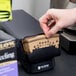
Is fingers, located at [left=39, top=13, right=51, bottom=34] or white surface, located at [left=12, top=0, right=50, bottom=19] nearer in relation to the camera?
fingers, located at [left=39, top=13, right=51, bottom=34]

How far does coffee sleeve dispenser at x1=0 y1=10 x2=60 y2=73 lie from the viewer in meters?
0.56

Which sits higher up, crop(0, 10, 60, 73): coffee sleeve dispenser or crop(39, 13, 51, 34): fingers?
crop(39, 13, 51, 34): fingers

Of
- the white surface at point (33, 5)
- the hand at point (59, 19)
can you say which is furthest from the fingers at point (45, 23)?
the white surface at point (33, 5)

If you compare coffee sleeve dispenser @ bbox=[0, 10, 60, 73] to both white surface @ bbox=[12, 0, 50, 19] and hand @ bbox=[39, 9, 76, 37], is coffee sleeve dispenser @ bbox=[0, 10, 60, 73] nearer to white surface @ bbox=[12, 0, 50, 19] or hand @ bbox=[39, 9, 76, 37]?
hand @ bbox=[39, 9, 76, 37]

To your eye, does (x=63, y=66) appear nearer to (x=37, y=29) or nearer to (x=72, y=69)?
(x=72, y=69)

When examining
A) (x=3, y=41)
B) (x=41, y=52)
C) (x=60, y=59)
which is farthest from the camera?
(x=60, y=59)

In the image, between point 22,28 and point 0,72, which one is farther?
point 22,28

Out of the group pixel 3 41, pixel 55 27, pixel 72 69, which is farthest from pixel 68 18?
pixel 3 41

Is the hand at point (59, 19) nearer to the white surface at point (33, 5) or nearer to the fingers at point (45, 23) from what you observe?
the fingers at point (45, 23)

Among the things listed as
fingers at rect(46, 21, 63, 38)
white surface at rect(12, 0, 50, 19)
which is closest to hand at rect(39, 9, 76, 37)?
fingers at rect(46, 21, 63, 38)

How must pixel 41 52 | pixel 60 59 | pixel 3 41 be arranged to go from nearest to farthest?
pixel 3 41, pixel 41 52, pixel 60 59

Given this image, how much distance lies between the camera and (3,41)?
459mm

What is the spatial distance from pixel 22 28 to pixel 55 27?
0.34ft

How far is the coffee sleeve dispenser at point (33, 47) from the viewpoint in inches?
22.0
